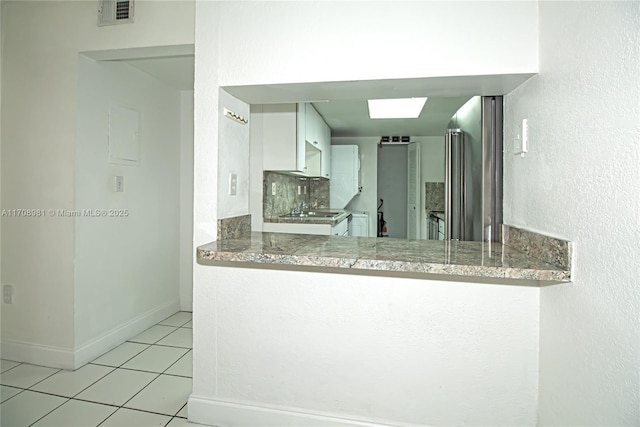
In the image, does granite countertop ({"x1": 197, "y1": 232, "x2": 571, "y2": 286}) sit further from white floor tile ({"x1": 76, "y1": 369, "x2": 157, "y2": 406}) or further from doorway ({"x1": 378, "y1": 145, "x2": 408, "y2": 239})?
doorway ({"x1": 378, "y1": 145, "x2": 408, "y2": 239})

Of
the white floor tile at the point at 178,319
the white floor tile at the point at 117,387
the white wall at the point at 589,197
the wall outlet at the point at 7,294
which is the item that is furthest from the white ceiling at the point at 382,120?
the wall outlet at the point at 7,294

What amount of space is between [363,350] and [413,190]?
470 cm

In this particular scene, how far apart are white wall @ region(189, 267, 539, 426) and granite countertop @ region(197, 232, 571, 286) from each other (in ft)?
0.35

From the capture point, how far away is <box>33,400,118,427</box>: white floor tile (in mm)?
1767

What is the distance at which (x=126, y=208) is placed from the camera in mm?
2785

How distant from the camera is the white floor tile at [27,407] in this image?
5.88 ft

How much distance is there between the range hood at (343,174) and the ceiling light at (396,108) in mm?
1344

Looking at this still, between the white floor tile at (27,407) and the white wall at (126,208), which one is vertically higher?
the white wall at (126,208)

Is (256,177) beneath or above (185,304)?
above

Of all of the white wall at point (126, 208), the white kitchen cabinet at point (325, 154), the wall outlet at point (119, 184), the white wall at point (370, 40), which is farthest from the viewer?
the white kitchen cabinet at point (325, 154)

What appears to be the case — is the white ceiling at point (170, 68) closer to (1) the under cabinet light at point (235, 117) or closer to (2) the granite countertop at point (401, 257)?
(1) the under cabinet light at point (235, 117)

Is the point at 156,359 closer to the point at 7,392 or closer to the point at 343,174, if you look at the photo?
the point at 7,392

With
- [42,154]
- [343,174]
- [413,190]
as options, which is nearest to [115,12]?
[42,154]

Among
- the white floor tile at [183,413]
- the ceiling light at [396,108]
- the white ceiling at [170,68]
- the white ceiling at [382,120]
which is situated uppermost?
the white ceiling at [382,120]
